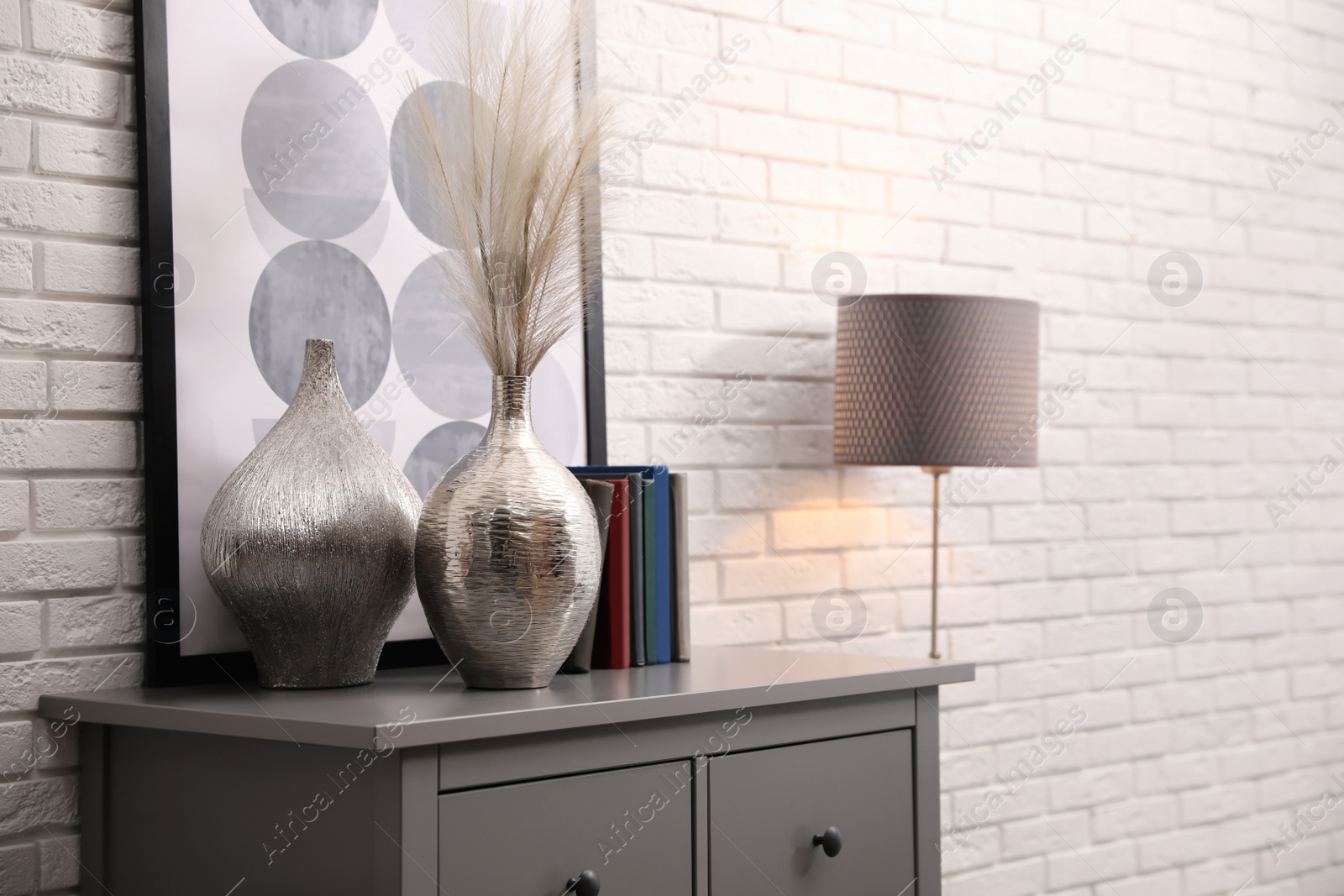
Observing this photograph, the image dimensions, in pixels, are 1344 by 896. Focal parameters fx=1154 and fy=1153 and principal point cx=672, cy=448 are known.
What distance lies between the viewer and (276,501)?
4.25 feet

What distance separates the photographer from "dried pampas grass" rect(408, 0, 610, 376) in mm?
1332

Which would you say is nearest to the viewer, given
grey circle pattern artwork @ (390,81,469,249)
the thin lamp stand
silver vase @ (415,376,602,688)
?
silver vase @ (415,376,602,688)

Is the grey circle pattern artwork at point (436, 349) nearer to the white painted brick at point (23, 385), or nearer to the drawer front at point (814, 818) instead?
the white painted brick at point (23, 385)

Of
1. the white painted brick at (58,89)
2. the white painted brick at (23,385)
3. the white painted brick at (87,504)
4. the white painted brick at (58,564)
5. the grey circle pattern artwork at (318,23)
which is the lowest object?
the white painted brick at (58,564)

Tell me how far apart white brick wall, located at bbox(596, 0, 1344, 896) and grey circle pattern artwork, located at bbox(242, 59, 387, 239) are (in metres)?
0.43

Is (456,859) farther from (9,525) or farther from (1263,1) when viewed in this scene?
(1263,1)

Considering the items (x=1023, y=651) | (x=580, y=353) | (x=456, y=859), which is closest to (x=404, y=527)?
(x=456, y=859)

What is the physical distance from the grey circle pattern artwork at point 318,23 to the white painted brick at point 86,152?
0.79ft

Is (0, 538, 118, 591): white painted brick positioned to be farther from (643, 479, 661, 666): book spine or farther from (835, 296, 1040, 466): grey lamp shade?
(835, 296, 1040, 466): grey lamp shade

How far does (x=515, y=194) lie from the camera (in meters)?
1.32

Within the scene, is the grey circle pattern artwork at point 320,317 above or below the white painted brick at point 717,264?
below

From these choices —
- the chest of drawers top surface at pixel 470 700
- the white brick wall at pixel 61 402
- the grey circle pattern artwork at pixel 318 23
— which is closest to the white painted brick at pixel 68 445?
the white brick wall at pixel 61 402

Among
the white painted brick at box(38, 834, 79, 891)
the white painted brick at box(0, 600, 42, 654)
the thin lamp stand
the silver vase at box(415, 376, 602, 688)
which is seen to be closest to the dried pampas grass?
the silver vase at box(415, 376, 602, 688)

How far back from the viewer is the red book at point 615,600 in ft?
5.01
